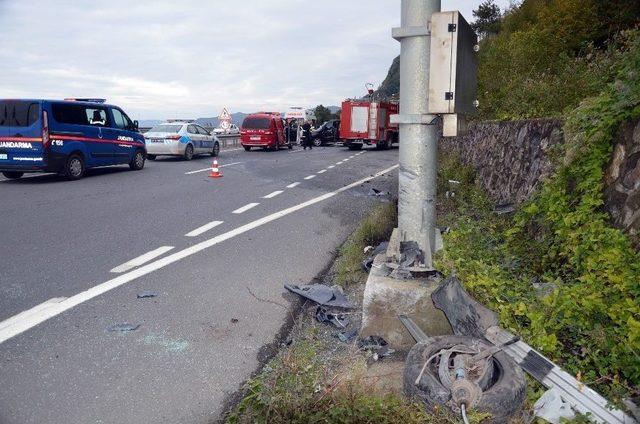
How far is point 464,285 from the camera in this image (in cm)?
388

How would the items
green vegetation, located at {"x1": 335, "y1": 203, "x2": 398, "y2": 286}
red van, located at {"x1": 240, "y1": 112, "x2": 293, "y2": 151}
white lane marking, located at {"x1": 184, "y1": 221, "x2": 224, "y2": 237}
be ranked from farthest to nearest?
red van, located at {"x1": 240, "y1": 112, "x2": 293, "y2": 151} → white lane marking, located at {"x1": 184, "y1": 221, "x2": 224, "y2": 237} → green vegetation, located at {"x1": 335, "y1": 203, "x2": 398, "y2": 286}

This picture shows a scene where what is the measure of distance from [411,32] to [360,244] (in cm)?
344

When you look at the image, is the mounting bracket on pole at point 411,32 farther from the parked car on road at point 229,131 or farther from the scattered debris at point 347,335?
the parked car on road at point 229,131

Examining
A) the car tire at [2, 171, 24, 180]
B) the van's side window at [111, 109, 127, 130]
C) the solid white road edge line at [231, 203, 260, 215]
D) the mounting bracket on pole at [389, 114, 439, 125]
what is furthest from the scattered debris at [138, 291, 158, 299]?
the van's side window at [111, 109, 127, 130]

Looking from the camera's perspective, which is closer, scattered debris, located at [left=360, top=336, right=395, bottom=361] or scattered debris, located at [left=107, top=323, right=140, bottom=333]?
scattered debris, located at [left=360, top=336, right=395, bottom=361]

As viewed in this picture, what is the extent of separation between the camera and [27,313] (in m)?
4.44

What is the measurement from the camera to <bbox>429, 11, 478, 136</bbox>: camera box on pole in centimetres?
350

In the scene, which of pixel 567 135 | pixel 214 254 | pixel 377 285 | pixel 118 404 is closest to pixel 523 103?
pixel 567 135

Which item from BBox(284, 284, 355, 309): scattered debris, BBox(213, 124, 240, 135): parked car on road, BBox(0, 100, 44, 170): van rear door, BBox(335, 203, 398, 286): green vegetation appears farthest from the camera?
BBox(213, 124, 240, 135): parked car on road

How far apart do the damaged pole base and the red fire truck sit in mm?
27808

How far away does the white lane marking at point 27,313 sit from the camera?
4211 mm

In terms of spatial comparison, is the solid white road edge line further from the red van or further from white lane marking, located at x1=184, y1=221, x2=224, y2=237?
the red van

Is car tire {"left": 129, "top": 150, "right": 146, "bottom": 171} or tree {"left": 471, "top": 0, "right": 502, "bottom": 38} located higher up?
tree {"left": 471, "top": 0, "right": 502, "bottom": 38}

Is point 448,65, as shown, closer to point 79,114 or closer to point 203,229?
point 203,229
